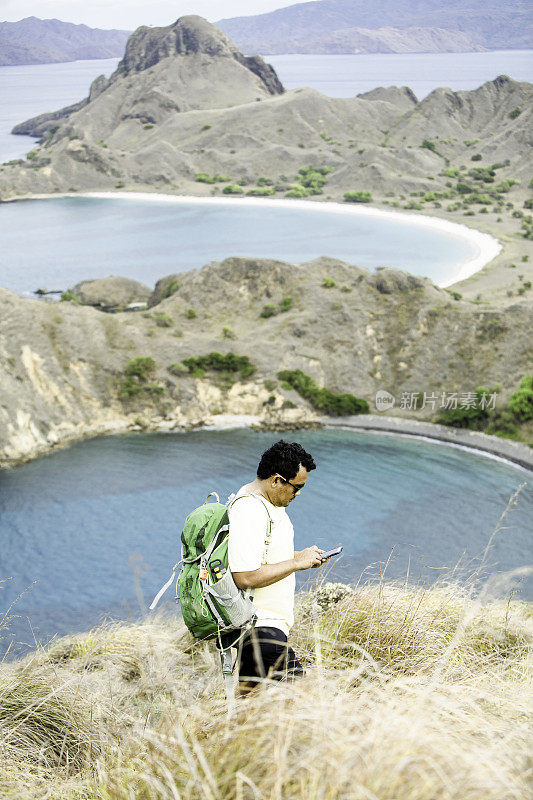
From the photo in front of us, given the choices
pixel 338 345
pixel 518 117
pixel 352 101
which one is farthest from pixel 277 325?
pixel 352 101

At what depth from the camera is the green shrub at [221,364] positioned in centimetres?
3881

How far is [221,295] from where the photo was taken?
45969 mm

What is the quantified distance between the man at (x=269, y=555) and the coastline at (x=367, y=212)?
62.6 metres

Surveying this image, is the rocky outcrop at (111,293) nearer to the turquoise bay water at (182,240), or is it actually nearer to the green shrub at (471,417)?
the turquoise bay water at (182,240)

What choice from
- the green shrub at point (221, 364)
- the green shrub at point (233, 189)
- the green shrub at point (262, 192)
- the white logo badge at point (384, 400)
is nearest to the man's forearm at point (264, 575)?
the green shrub at point (221, 364)

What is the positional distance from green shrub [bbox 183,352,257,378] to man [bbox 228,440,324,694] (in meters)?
34.4

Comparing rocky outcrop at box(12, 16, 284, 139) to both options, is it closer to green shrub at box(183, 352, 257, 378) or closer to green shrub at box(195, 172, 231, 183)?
green shrub at box(195, 172, 231, 183)

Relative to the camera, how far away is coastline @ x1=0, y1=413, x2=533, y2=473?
33.8m

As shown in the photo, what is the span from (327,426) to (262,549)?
33.2m

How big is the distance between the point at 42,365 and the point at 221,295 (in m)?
14.3

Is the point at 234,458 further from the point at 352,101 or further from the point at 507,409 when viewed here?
the point at 352,101

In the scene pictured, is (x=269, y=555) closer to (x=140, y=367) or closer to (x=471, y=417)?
(x=471, y=417)

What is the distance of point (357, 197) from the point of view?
108 m

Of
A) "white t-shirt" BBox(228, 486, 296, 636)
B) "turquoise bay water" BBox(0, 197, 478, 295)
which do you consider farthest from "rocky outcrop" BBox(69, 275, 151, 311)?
"white t-shirt" BBox(228, 486, 296, 636)
